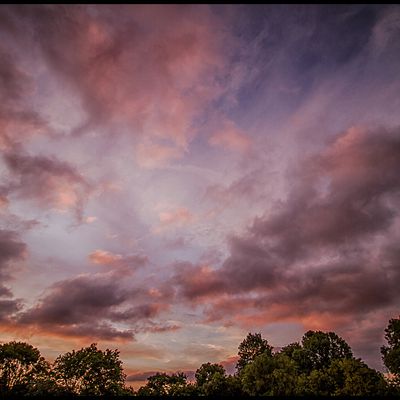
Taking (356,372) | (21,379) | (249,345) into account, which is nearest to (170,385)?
(249,345)

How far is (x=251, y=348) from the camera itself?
110875 mm

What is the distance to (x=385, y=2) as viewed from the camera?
251 inches

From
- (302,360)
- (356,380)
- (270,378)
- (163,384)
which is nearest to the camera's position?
(356,380)

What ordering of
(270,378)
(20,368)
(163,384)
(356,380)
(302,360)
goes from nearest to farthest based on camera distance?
(356,380) < (270,378) < (20,368) < (302,360) < (163,384)

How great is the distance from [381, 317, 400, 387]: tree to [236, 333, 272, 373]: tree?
1880 inches

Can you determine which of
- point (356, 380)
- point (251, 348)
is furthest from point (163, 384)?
point (356, 380)

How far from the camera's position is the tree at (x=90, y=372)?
84.7 metres

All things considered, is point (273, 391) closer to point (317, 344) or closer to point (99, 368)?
point (317, 344)

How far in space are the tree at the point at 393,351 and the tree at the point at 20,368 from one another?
7609 cm

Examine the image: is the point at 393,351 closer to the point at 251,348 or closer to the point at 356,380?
the point at 356,380

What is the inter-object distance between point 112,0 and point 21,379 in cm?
9828

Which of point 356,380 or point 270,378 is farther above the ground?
point 356,380

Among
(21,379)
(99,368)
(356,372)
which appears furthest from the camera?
(99,368)

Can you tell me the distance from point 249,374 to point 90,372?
41.8 metres
